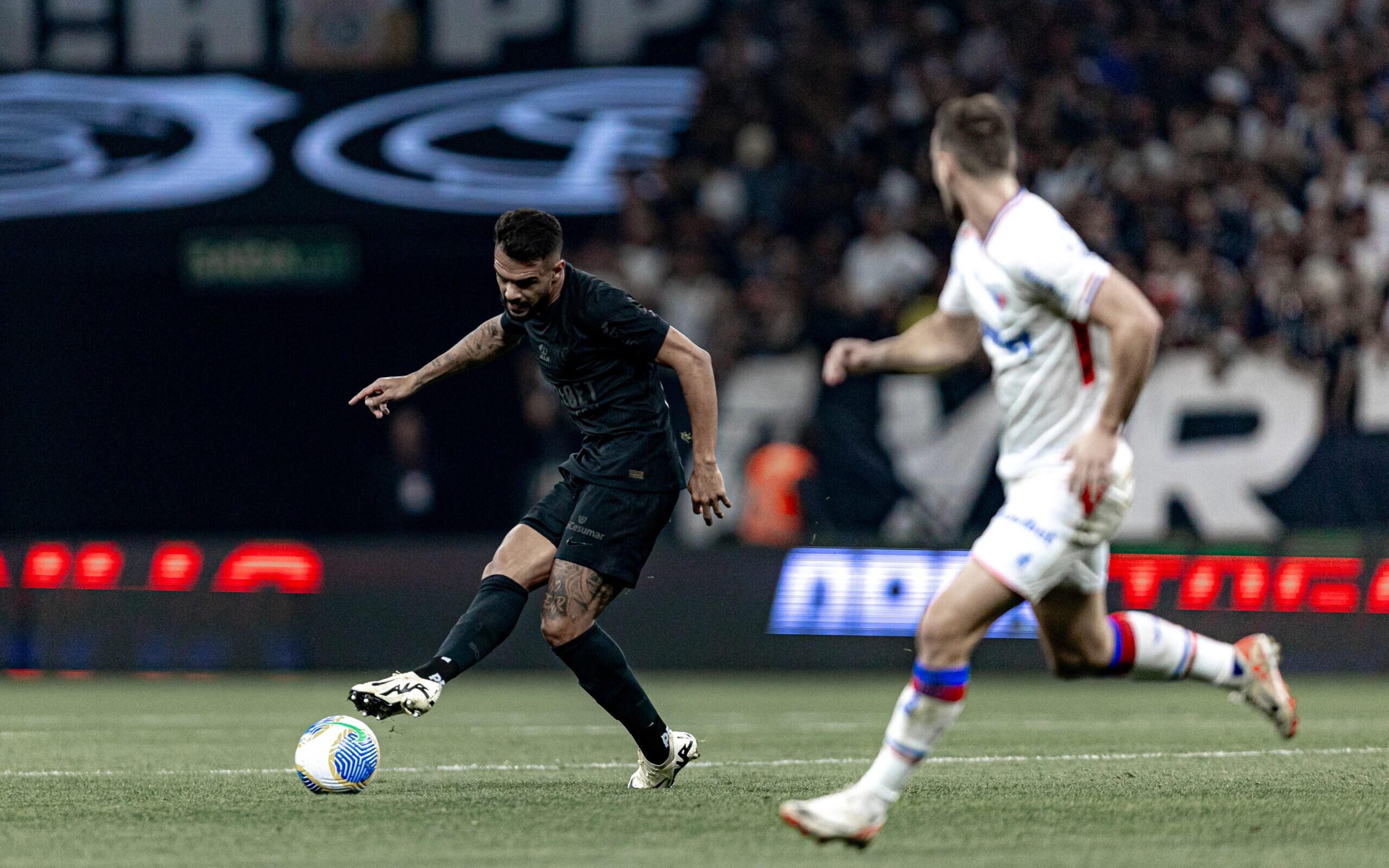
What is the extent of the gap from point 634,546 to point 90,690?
7039 millimetres

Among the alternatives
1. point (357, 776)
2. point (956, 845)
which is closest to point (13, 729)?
point (357, 776)

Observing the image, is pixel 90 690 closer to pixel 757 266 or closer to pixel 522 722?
pixel 522 722

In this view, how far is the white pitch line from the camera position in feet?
24.7

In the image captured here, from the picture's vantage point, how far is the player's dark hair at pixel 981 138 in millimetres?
5289

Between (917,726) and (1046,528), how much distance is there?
0.65m

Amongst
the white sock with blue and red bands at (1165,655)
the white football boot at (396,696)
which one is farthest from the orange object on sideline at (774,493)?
the white sock with blue and red bands at (1165,655)

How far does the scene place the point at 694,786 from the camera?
22.9 ft

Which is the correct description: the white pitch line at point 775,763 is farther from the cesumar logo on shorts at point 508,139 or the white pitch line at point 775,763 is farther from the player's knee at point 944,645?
the cesumar logo on shorts at point 508,139

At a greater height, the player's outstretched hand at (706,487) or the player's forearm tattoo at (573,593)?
the player's outstretched hand at (706,487)

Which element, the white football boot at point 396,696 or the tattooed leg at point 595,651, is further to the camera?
the tattooed leg at point 595,651

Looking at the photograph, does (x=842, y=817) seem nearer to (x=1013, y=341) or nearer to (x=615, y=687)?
(x=1013, y=341)

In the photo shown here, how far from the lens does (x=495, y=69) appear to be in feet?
64.8

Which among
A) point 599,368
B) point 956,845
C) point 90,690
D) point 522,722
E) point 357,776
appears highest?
point 599,368

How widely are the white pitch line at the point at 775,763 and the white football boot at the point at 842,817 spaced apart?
7.86ft
